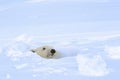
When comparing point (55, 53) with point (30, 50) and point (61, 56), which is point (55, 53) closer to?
point (61, 56)

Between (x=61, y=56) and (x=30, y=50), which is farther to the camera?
(x=30, y=50)

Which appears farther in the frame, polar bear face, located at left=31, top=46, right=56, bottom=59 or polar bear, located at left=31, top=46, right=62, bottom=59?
polar bear face, located at left=31, top=46, right=56, bottom=59

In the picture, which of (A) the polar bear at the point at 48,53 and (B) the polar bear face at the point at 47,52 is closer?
(A) the polar bear at the point at 48,53

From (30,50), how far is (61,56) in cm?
121

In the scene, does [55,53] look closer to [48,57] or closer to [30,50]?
[48,57]

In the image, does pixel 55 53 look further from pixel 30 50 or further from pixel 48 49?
pixel 30 50

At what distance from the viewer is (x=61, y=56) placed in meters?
10.2

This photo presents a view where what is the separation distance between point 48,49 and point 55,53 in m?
0.30

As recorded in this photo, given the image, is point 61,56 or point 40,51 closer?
point 61,56

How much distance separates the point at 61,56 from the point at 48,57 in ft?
1.29

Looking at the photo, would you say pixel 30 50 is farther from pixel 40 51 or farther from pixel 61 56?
pixel 61 56

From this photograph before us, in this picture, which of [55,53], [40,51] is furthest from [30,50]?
[55,53]

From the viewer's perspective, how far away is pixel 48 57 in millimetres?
10391

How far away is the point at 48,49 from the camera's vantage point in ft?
34.7
